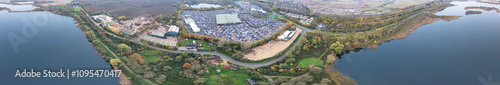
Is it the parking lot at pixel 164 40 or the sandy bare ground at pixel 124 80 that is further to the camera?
the parking lot at pixel 164 40

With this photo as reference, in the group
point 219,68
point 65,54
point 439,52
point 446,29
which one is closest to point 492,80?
point 439,52

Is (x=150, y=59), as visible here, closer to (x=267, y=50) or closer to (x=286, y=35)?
(x=267, y=50)

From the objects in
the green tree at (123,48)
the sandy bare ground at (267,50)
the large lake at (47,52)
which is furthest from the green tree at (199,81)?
the green tree at (123,48)

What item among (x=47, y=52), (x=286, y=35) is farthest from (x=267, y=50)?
(x=47, y=52)

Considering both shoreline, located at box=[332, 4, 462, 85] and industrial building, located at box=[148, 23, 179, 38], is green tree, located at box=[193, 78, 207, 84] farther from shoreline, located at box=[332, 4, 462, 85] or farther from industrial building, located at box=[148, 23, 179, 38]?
industrial building, located at box=[148, 23, 179, 38]

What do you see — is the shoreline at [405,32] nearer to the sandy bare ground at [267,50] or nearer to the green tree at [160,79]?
the sandy bare ground at [267,50]
